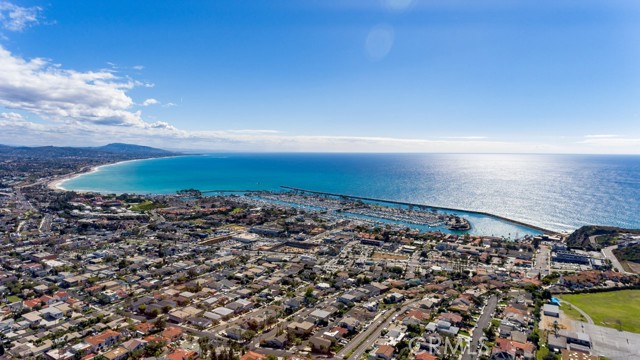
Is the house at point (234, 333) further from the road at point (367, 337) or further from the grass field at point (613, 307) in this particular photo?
the grass field at point (613, 307)

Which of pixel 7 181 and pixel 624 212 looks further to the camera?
pixel 7 181

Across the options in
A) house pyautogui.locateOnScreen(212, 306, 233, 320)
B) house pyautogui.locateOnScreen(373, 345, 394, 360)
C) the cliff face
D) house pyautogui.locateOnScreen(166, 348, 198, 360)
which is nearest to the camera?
house pyautogui.locateOnScreen(166, 348, 198, 360)

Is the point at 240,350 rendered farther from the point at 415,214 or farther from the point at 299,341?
the point at 415,214

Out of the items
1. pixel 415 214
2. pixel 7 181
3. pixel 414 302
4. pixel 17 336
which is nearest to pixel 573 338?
pixel 414 302

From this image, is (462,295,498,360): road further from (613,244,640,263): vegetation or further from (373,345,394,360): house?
(613,244,640,263): vegetation

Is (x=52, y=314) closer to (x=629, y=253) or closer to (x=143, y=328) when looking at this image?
(x=143, y=328)

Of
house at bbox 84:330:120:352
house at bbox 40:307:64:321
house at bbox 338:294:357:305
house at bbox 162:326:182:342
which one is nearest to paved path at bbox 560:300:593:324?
house at bbox 338:294:357:305

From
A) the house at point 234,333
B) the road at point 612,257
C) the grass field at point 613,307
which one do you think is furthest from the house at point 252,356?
the road at point 612,257
